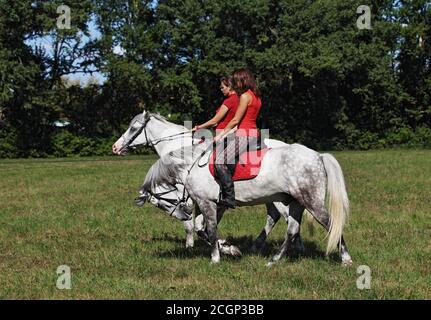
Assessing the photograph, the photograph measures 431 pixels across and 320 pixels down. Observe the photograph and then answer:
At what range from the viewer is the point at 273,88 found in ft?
174

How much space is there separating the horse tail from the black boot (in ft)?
4.70

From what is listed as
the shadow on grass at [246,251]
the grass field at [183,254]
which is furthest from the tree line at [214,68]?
the shadow on grass at [246,251]

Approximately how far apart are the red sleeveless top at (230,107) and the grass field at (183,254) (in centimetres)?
215

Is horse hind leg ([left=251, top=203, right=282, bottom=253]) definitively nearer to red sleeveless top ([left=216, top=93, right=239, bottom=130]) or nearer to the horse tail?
the horse tail

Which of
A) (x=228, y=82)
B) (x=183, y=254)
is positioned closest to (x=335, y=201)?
(x=228, y=82)

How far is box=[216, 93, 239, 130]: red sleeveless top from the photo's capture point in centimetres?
974

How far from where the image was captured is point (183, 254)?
10.5 meters

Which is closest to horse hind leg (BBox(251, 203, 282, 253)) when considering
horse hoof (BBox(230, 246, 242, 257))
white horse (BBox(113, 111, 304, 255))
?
white horse (BBox(113, 111, 304, 255))

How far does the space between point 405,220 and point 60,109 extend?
139ft

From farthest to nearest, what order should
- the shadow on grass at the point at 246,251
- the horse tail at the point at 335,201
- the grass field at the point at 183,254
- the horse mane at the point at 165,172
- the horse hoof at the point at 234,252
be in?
1. the horse mane at the point at 165,172
2. the shadow on grass at the point at 246,251
3. the horse hoof at the point at 234,252
4. the horse tail at the point at 335,201
5. the grass field at the point at 183,254

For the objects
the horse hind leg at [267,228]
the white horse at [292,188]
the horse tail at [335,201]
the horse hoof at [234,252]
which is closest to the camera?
the horse tail at [335,201]

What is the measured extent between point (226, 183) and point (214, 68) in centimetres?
4237

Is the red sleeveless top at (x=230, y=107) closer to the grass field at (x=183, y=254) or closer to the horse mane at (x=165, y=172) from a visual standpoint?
the horse mane at (x=165, y=172)

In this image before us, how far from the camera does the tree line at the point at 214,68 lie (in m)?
50.0
